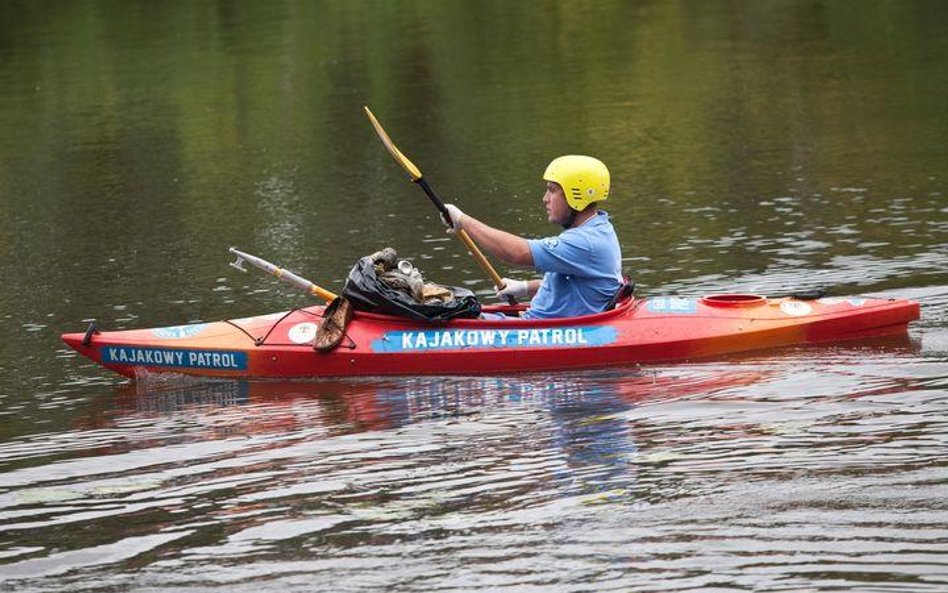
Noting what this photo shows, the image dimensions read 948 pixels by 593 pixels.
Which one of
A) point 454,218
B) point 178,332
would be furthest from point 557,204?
point 178,332

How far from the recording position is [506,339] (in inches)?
511

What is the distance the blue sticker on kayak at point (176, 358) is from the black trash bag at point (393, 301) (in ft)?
3.38

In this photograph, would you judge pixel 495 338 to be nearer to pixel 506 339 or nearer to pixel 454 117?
pixel 506 339

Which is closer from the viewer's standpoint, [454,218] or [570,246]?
[570,246]

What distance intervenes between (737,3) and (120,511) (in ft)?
111

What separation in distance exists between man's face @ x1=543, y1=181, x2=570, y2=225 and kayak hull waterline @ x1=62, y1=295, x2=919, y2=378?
788mm

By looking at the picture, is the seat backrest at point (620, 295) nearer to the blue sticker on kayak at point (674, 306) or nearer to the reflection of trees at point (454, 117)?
the blue sticker on kayak at point (674, 306)

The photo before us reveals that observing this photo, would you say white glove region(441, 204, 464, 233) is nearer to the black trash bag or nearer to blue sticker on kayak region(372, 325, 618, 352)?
the black trash bag

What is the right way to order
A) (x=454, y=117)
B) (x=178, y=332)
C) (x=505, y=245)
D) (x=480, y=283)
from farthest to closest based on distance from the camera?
(x=454, y=117) < (x=480, y=283) < (x=178, y=332) < (x=505, y=245)

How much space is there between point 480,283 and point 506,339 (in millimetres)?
3905

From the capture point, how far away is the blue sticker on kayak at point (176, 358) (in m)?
13.4

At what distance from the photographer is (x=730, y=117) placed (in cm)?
2692

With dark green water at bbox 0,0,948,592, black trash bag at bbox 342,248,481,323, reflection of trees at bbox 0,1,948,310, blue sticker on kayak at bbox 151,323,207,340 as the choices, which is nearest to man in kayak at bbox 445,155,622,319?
black trash bag at bbox 342,248,481,323

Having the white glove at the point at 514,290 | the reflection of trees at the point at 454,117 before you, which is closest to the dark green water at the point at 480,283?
the reflection of trees at the point at 454,117
